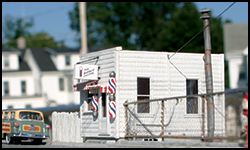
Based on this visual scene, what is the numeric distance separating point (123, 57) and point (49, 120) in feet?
50.7

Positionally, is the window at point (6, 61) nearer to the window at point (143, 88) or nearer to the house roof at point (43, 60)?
the house roof at point (43, 60)

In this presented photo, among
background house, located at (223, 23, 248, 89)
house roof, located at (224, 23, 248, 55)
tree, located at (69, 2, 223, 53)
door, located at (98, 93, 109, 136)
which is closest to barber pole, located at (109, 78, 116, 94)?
door, located at (98, 93, 109, 136)

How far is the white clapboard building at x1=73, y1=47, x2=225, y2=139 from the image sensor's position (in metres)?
19.9

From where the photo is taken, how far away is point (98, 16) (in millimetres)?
75688

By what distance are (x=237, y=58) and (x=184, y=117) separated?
32074 mm

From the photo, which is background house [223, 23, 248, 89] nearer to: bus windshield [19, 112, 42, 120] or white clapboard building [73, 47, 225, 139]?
white clapboard building [73, 47, 225, 139]

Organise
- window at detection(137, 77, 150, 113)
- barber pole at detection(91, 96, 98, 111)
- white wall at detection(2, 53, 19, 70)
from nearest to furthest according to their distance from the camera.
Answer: window at detection(137, 77, 150, 113) < barber pole at detection(91, 96, 98, 111) < white wall at detection(2, 53, 19, 70)

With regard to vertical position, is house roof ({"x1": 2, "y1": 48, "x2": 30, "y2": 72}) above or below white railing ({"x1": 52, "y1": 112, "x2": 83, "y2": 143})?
above

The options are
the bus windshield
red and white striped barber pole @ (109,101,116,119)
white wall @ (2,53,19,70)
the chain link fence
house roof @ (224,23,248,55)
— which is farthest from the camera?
white wall @ (2,53,19,70)

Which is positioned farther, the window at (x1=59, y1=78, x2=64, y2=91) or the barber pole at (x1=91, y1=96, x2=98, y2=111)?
the window at (x1=59, y1=78, x2=64, y2=91)

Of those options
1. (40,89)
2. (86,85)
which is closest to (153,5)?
(40,89)

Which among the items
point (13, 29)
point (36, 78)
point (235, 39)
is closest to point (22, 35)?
point (13, 29)

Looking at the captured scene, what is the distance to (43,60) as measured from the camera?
221 ft

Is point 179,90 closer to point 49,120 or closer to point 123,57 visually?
point 123,57
